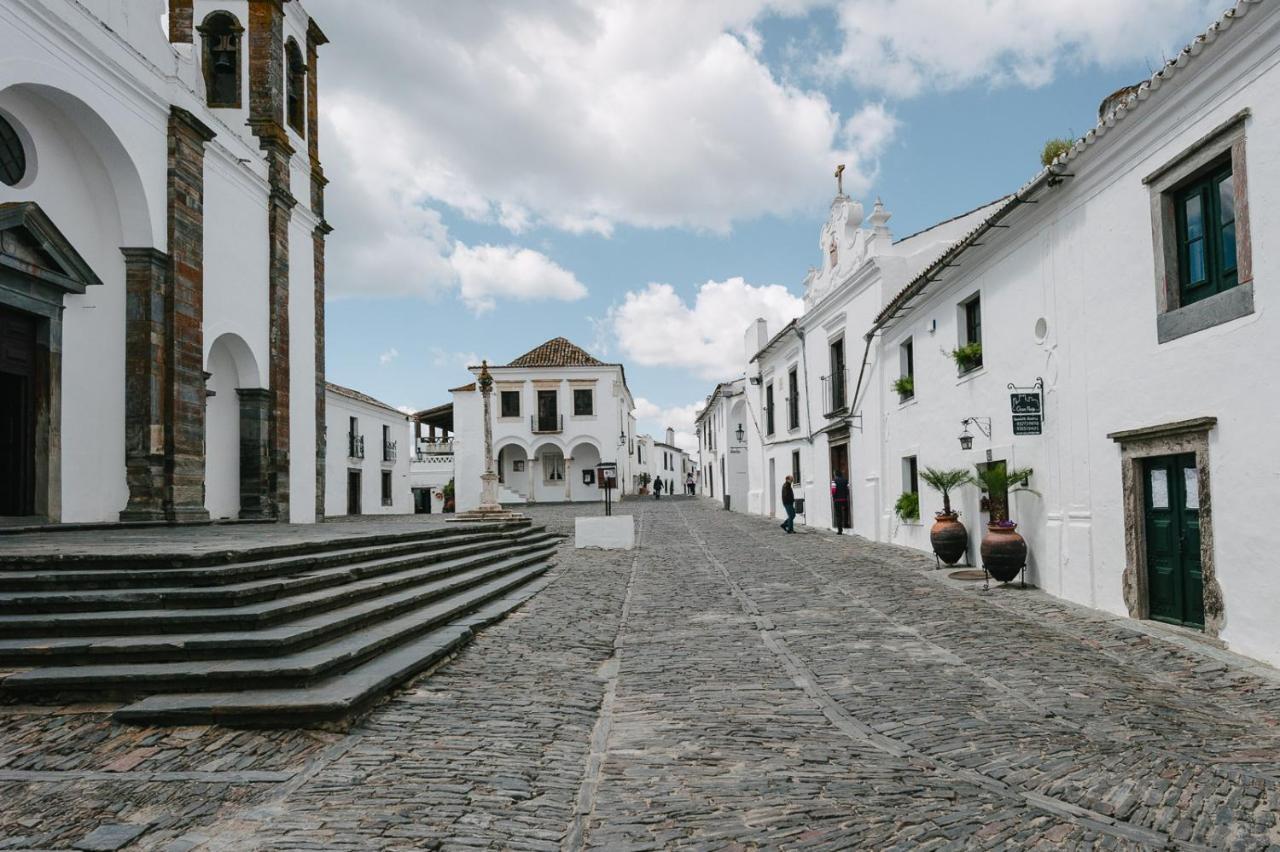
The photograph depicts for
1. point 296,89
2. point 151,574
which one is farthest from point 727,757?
point 296,89

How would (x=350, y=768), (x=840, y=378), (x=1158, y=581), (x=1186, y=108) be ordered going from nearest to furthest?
(x=350, y=768) < (x=1186, y=108) < (x=1158, y=581) < (x=840, y=378)

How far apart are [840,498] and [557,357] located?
81.9ft

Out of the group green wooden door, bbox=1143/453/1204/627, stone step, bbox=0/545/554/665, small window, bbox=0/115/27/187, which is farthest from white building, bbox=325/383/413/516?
green wooden door, bbox=1143/453/1204/627

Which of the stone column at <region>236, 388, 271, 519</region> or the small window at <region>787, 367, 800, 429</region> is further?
the small window at <region>787, 367, 800, 429</region>

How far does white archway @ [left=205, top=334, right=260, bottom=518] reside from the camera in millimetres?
14188

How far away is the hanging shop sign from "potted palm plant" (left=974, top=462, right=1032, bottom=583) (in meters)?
0.64

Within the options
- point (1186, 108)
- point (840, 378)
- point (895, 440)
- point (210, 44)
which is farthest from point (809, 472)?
point (210, 44)

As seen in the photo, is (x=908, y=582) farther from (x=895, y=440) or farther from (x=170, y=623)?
(x=170, y=623)

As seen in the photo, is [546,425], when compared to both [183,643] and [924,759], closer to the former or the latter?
[183,643]

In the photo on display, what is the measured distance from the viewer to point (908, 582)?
413 inches

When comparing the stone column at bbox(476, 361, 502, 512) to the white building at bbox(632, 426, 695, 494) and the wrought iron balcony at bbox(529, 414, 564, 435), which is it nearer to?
the wrought iron balcony at bbox(529, 414, 564, 435)

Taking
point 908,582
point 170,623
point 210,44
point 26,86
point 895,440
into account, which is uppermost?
point 210,44

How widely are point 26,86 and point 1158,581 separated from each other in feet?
45.9

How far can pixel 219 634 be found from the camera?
17.3ft
